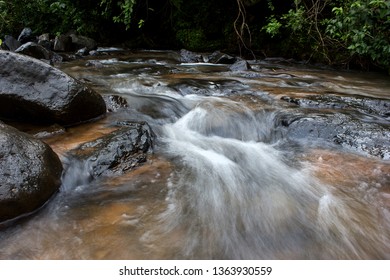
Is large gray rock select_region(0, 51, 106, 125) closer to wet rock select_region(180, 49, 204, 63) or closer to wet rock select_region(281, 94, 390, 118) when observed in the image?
wet rock select_region(281, 94, 390, 118)

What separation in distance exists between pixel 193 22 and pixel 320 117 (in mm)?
7492

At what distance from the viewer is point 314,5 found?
7.93 m

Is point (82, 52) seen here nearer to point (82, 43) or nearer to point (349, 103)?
point (82, 43)

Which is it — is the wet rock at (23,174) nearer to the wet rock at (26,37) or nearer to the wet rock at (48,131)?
the wet rock at (48,131)

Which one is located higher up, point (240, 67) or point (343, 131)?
point (240, 67)

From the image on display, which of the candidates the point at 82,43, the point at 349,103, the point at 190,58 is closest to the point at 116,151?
the point at 349,103

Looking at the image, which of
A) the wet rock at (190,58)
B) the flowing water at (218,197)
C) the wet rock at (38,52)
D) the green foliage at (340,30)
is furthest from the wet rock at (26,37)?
the flowing water at (218,197)

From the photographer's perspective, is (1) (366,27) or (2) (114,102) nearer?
(2) (114,102)

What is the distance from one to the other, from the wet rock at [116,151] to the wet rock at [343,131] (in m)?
1.74

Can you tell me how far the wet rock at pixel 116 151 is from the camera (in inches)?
115

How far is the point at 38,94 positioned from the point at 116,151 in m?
1.29

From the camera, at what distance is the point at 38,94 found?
3.65m
